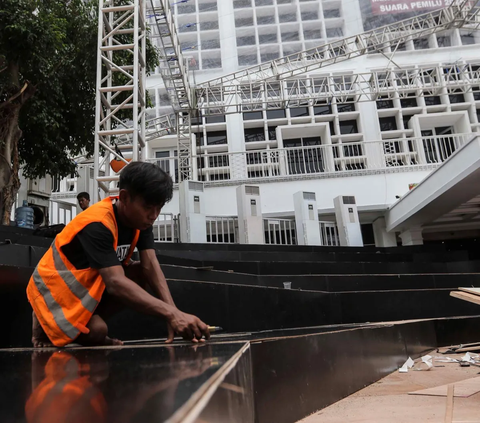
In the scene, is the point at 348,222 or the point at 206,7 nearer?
the point at 348,222

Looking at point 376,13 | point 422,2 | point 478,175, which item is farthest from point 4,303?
point 422,2

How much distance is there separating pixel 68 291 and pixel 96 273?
0.13 m

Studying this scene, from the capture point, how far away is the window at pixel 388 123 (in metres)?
14.3

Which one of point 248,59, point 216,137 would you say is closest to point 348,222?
point 216,137

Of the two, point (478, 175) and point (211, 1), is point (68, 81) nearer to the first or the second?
point (478, 175)

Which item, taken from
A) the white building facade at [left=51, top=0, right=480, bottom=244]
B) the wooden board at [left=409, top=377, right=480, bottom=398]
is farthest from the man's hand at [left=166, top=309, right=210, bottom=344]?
the white building facade at [left=51, top=0, right=480, bottom=244]

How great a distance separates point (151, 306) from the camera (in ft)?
5.19

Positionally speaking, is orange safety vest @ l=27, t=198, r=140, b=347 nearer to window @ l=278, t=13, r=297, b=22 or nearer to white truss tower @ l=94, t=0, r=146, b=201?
white truss tower @ l=94, t=0, r=146, b=201

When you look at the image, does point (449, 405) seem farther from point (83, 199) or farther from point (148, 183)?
point (83, 199)

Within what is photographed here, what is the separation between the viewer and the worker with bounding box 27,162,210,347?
164 cm

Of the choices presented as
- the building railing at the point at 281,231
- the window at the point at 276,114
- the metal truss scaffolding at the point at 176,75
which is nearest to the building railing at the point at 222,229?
the building railing at the point at 281,231

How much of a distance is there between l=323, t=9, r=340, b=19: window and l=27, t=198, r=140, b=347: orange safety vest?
1634 cm

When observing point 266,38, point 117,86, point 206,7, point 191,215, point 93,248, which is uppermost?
point 206,7

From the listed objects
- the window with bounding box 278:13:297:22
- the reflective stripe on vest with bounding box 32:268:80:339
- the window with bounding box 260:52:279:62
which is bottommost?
the reflective stripe on vest with bounding box 32:268:80:339
